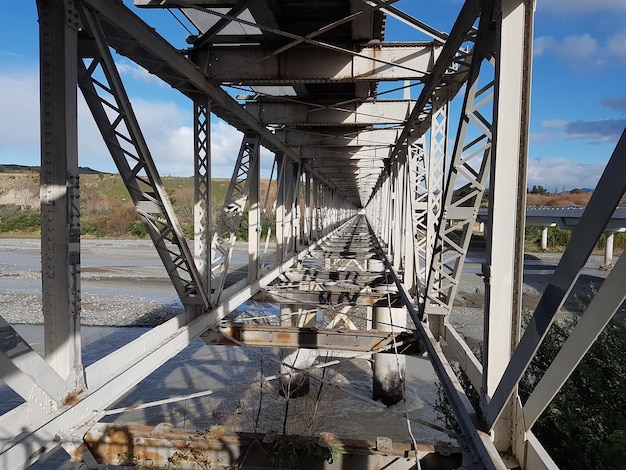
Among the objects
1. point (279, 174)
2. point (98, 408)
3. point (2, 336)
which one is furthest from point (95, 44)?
point (279, 174)

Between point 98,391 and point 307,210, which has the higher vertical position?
point 307,210

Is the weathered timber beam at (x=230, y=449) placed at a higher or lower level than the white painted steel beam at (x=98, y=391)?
lower

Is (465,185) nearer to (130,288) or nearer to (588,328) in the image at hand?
(588,328)

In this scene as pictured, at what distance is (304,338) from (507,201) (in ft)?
13.8

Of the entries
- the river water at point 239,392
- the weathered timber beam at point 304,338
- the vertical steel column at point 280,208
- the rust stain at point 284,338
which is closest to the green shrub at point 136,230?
the river water at point 239,392

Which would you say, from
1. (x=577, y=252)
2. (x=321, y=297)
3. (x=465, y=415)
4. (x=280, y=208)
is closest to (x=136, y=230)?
(x=280, y=208)

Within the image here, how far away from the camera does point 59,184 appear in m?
3.23

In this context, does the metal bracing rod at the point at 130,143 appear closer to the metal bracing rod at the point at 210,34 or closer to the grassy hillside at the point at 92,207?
the metal bracing rod at the point at 210,34

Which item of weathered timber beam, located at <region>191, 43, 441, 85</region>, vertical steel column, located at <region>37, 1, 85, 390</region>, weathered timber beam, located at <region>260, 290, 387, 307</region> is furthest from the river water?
weathered timber beam, located at <region>191, 43, 441, 85</region>

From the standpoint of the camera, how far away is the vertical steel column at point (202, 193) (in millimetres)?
5785

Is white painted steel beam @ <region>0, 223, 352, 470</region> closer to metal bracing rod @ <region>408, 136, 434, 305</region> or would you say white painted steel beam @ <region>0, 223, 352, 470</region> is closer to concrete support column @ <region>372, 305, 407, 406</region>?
metal bracing rod @ <region>408, 136, 434, 305</region>

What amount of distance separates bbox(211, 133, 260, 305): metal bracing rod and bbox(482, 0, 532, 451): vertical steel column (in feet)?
13.2

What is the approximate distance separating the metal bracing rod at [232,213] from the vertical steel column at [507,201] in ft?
13.2

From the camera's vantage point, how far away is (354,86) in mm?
8469
